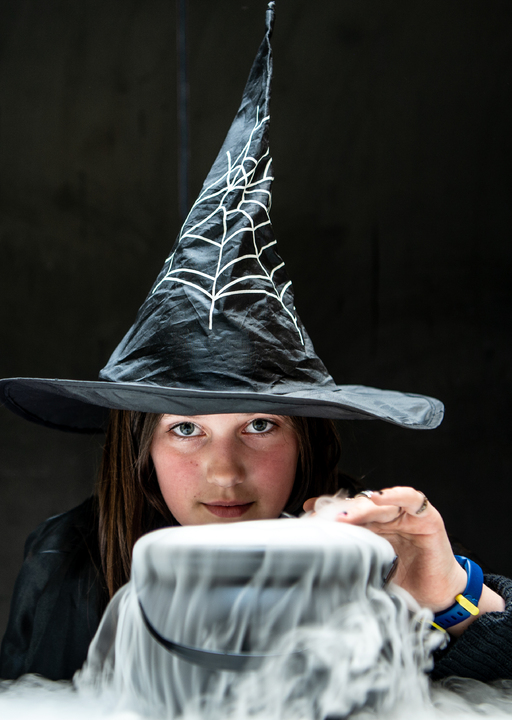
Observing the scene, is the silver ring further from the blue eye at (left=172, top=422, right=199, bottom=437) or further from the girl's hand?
the blue eye at (left=172, top=422, right=199, bottom=437)

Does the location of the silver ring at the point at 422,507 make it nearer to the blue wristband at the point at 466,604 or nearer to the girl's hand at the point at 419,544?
the girl's hand at the point at 419,544

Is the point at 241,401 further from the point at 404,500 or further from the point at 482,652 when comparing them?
the point at 482,652

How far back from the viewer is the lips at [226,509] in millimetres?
681

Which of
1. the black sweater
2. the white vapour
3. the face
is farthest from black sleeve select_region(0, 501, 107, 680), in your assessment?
the white vapour

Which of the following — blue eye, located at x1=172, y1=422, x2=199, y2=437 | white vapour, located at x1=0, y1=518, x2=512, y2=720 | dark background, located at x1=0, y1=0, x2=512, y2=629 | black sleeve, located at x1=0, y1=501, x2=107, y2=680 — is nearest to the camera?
white vapour, located at x1=0, y1=518, x2=512, y2=720

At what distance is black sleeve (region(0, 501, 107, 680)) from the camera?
2.74ft

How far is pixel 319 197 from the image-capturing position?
4.23 feet

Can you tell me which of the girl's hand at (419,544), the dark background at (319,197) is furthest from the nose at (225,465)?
the dark background at (319,197)

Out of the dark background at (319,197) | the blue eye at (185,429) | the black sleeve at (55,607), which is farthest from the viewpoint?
the dark background at (319,197)

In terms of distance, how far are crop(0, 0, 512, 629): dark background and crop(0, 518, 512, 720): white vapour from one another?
87 cm

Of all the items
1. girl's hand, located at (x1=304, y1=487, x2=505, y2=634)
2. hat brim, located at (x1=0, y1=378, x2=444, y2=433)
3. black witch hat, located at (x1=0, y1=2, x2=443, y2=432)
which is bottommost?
girl's hand, located at (x1=304, y1=487, x2=505, y2=634)

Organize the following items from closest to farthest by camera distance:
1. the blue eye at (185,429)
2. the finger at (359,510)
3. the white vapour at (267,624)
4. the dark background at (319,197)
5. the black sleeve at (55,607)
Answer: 1. the white vapour at (267,624)
2. the finger at (359,510)
3. the blue eye at (185,429)
4. the black sleeve at (55,607)
5. the dark background at (319,197)

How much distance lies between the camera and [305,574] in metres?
0.37

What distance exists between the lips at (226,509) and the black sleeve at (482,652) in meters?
0.26
